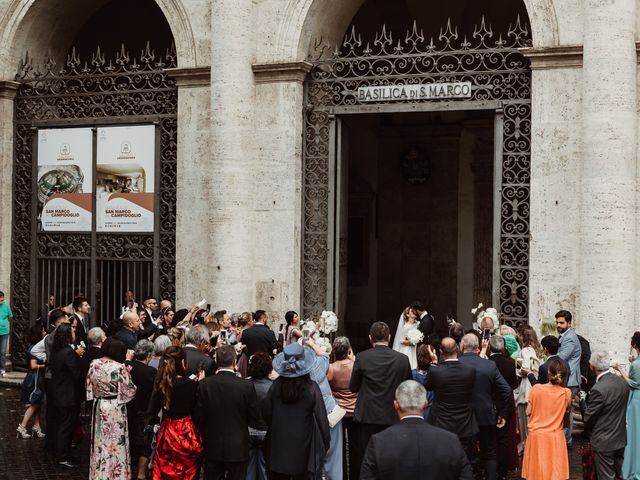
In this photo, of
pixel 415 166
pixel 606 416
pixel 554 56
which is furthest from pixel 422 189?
pixel 606 416

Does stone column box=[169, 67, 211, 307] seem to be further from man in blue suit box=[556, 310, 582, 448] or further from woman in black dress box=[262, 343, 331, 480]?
woman in black dress box=[262, 343, 331, 480]

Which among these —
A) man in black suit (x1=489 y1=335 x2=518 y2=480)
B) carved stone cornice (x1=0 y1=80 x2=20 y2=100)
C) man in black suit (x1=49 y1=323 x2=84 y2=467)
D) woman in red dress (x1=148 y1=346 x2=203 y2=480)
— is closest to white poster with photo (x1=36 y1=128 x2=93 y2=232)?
carved stone cornice (x1=0 y1=80 x2=20 y2=100)

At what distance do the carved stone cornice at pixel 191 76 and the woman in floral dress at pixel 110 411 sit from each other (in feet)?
24.1

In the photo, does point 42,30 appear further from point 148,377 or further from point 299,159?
point 148,377

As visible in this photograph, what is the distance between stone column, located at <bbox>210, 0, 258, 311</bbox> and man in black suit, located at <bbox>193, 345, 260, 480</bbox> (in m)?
6.82

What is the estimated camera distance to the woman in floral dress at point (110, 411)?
9.24 m

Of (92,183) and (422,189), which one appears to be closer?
(92,183)

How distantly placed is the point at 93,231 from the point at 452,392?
9739mm

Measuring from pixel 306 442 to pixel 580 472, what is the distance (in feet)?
13.0

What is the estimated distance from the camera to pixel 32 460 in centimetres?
1095

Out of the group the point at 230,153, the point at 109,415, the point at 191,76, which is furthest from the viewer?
the point at 191,76

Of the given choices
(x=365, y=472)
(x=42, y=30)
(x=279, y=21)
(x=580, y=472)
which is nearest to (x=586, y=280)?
(x=580, y=472)

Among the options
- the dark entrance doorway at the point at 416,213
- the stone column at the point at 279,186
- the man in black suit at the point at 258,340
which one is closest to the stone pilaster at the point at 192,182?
the stone column at the point at 279,186

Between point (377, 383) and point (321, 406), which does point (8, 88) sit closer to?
point (377, 383)
